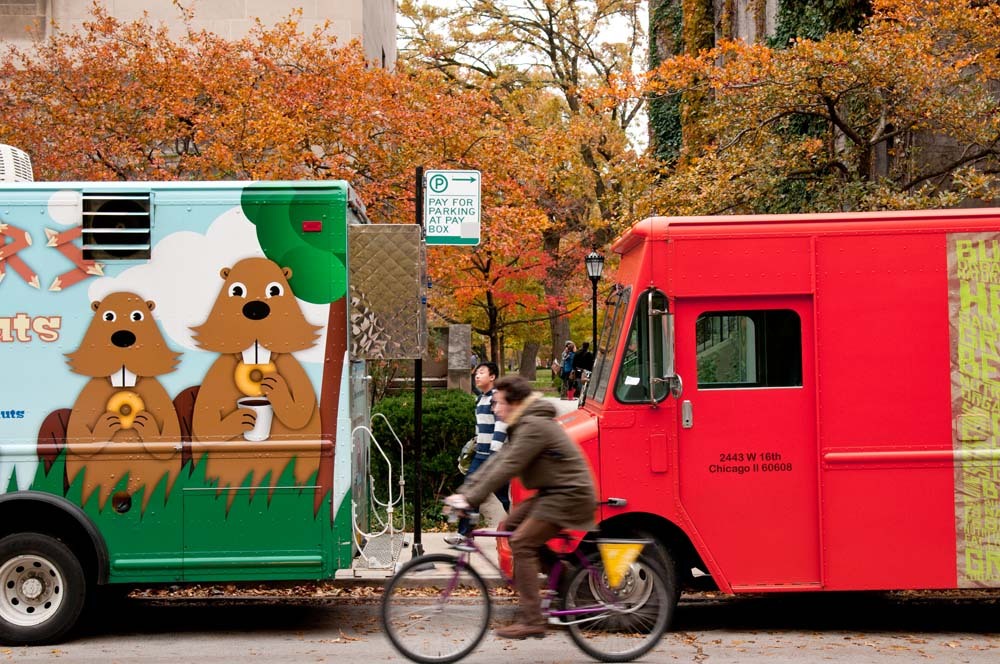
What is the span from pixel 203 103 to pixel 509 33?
19717 millimetres

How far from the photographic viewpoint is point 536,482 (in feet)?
22.0

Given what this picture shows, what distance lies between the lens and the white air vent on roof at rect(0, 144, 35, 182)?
331 inches

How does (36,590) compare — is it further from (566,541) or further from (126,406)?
(566,541)

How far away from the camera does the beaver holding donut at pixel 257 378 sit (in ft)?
25.6

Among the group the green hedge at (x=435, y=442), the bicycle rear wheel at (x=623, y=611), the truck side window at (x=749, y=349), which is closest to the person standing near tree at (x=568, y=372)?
the green hedge at (x=435, y=442)

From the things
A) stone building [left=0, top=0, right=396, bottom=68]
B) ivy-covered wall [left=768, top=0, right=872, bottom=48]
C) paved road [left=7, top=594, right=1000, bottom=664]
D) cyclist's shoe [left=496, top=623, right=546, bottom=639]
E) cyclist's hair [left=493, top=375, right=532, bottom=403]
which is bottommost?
paved road [left=7, top=594, right=1000, bottom=664]

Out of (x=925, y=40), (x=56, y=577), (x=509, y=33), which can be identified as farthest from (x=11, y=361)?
(x=509, y=33)

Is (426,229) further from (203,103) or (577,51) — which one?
(577,51)

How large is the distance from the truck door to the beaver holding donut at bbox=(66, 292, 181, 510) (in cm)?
374

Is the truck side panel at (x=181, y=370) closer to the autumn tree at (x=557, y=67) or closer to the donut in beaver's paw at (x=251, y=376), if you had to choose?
the donut in beaver's paw at (x=251, y=376)

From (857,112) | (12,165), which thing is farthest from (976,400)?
(857,112)

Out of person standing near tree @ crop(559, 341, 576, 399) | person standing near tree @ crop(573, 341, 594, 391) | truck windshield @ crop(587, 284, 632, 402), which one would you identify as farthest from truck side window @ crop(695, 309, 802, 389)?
person standing near tree @ crop(559, 341, 576, 399)

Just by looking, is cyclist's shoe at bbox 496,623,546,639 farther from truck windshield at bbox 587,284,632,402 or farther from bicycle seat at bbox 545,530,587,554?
truck windshield at bbox 587,284,632,402

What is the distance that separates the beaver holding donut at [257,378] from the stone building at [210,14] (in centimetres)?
1815
